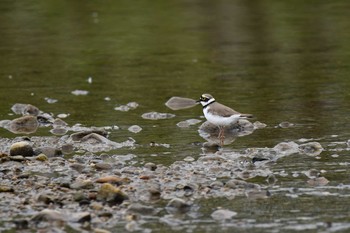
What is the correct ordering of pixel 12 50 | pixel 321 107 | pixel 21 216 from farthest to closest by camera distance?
pixel 12 50 → pixel 321 107 → pixel 21 216

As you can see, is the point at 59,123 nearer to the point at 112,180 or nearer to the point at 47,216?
the point at 112,180

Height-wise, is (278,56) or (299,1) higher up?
(299,1)

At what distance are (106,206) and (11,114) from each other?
6802 mm

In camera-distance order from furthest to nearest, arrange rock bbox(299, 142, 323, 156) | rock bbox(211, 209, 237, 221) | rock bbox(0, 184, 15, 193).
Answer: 1. rock bbox(299, 142, 323, 156)
2. rock bbox(0, 184, 15, 193)
3. rock bbox(211, 209, 237, 221)

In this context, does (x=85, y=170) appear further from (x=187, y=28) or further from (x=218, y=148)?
(x=187, y=28)

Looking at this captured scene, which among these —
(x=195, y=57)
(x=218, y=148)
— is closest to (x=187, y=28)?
(x=195, y=57)

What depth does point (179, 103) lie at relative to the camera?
17.5m

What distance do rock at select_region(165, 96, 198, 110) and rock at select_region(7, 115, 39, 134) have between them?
2.56 metres

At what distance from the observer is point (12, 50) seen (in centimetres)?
2430

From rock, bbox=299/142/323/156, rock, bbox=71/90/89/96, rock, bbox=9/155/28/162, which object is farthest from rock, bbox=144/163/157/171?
rock, bbox=71/90/89/96

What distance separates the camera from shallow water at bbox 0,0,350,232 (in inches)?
438

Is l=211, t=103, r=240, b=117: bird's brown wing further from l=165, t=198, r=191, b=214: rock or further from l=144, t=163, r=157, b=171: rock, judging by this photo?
l=165, t=198, r=191, b=214: rock

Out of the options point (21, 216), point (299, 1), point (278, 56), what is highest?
point (299, 1)

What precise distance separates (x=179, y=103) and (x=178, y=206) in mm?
6993
